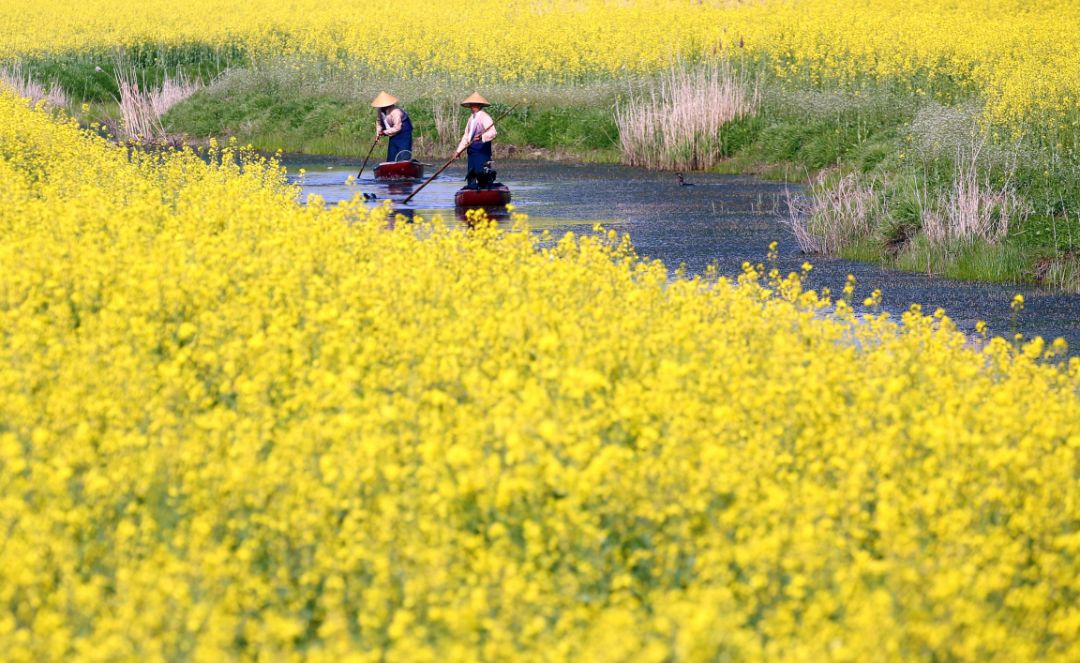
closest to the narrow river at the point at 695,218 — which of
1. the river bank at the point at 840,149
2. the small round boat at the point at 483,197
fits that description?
the river bank at the point at 840,149

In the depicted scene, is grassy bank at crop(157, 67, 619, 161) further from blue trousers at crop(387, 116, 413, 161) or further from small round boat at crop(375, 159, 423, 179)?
small round boat at crop(375, 159, 423, 179)

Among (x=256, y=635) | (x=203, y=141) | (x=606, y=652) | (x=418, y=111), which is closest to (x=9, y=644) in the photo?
(x=256, y=635)

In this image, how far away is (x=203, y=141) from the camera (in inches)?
1282

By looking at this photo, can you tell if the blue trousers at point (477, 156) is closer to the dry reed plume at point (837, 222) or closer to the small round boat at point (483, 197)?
the small round boat at point (483, 197)

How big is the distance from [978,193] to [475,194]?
20.9ft

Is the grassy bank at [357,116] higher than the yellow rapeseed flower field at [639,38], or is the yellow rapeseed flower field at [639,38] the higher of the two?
the yellow rapeseed flower field at [639,38]

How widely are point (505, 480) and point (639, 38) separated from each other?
29427 mm

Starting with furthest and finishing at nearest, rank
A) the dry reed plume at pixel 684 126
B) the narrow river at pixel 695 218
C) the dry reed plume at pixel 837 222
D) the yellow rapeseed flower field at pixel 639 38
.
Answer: the yellow rapeseed flower field at pixel 639 38 → the dry reed plume at pixel 684 126 → the dry reed plume at pixel 837 222 → the narrow river at pixel 695 218

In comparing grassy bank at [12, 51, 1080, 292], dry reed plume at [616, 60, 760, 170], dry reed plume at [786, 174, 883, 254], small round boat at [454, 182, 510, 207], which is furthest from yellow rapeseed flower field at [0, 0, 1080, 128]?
small round boat at [454, 182, 510, 207]

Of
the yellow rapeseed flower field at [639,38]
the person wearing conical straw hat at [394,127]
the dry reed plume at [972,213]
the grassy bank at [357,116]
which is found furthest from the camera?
the grassy bank at [357,116]

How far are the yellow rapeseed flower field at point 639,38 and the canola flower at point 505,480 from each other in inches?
500

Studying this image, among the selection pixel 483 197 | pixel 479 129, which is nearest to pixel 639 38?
pixel 479 129

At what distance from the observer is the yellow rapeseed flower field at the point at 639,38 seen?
2772cm

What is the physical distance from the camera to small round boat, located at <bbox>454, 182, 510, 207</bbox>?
→ 19828mm
